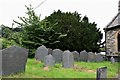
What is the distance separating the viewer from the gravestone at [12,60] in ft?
41.2

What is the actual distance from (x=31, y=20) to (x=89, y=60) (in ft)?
19.8

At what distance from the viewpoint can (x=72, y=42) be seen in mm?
30172

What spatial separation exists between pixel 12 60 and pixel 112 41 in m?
21.6

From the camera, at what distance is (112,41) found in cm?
3319

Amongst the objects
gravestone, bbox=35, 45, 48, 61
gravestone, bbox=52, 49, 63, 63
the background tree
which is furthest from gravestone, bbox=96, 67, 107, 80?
the background tree

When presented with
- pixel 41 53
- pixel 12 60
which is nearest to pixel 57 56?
pixel 41 53

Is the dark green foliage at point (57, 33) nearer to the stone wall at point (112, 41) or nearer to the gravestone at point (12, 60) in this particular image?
the stone wall at point (112, 41)

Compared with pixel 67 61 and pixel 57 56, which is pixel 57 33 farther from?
pixel 67 61

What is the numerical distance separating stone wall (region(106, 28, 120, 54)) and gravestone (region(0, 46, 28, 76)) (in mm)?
19771

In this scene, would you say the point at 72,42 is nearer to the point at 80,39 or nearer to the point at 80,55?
the point at 80,39

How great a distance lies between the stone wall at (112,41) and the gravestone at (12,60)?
1977 centimetres

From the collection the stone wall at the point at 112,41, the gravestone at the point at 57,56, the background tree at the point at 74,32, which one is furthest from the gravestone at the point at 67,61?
the stone wall at the point at 112,41

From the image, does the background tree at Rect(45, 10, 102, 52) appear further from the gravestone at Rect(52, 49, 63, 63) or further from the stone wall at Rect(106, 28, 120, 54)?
the gravestone at Rect(52, 49, 63, 63)

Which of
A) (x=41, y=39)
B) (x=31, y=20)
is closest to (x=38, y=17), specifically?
(x=31, y=20)
